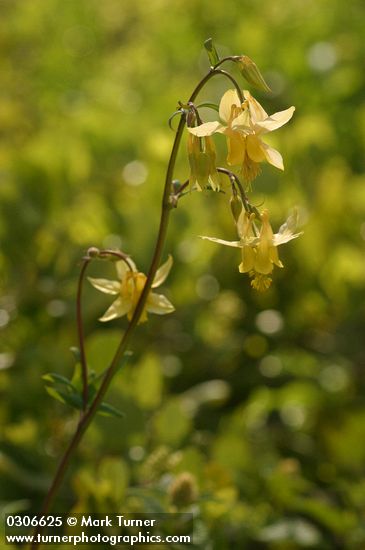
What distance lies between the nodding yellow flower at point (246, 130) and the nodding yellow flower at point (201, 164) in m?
0.02

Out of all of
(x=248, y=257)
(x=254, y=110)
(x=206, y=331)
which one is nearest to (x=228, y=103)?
(x=254, y=110)

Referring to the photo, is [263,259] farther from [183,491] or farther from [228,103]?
[183,491]

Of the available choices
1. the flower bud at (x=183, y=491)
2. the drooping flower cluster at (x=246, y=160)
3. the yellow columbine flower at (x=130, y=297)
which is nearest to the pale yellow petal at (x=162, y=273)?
the yellow columbine flower at (x=130, y=297)

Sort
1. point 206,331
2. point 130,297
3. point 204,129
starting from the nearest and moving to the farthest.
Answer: point 204,129
point 130,297
point 206,331

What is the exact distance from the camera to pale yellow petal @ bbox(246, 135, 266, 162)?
2.55ft

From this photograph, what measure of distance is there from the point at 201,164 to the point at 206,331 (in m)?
0.90

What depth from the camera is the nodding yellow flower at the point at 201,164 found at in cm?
78

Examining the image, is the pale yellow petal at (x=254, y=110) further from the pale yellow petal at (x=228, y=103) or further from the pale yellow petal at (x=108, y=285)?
the pale yellow petal at (x=108, y=285)

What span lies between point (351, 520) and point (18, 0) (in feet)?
10.6

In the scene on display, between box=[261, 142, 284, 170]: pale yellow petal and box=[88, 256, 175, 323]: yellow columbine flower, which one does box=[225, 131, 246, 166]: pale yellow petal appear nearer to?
box=[261, 142, 284, 170]: pale yellow petal

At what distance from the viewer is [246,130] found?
772 mm

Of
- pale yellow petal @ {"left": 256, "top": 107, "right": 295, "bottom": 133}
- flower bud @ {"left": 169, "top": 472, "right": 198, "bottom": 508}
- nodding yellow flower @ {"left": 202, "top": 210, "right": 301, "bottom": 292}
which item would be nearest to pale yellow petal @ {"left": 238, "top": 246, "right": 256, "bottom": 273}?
nodding yellow flower @ {"left": 202, "top": 210, "right": 301, "bottom": 292}

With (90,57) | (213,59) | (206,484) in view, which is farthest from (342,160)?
(90,57)

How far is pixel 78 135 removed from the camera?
1905mm
